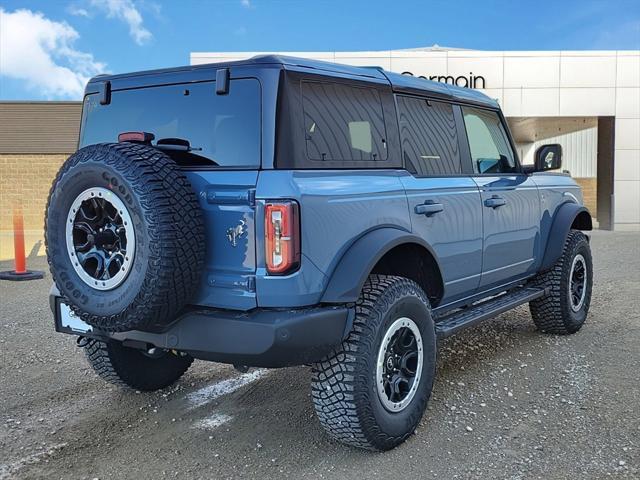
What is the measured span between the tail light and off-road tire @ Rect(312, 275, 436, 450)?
1.75ft

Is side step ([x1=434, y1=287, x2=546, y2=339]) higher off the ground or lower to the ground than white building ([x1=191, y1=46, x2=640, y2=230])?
lower

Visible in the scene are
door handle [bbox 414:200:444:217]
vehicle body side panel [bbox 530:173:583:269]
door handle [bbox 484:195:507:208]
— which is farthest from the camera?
vehicle body side panel [bbox 530:173:583:269]

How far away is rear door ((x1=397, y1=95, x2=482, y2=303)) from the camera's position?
380 centimetres

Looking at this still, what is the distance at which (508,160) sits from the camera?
16.8 ft

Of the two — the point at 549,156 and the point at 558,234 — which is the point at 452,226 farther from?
the point at 558,234

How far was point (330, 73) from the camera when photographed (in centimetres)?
338

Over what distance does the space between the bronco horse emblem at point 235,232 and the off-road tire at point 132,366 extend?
1387mm

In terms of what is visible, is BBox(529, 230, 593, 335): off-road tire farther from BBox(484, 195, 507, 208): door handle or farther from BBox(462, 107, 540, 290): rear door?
BBox(484, 195, 507, 208): door handle

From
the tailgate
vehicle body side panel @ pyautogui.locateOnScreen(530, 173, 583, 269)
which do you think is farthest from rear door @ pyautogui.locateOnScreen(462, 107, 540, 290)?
the tailgate

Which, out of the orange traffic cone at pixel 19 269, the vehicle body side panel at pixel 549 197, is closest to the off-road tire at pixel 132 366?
the vehicle body side panel at pixel 549 197

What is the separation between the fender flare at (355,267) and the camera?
3.08 meters

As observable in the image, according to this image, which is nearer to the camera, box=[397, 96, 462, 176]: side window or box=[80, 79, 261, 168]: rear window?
box=[80, 79, 261, 168]: rear window

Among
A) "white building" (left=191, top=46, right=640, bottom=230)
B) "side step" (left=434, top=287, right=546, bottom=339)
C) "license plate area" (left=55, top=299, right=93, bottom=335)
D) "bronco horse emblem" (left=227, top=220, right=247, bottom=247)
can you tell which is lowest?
"side step" (left=434, top=287, right=546, bottom=339)

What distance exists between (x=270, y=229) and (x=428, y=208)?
4.04 ft
